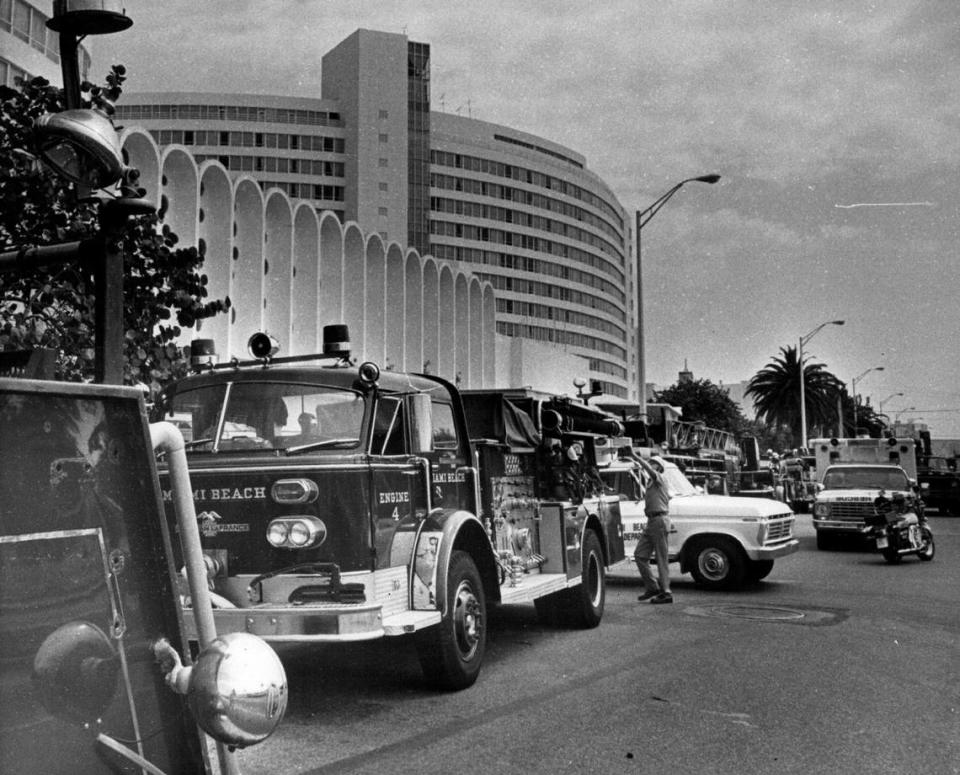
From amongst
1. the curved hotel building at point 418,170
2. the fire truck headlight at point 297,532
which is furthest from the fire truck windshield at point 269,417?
the curved hotel building at point 418,170

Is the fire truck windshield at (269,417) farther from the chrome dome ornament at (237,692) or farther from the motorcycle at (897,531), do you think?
the motorcycle at (897,531)

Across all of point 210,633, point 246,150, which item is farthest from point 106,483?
point 246,150

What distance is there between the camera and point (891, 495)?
1980cm

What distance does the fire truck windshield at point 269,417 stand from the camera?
714 centimetres

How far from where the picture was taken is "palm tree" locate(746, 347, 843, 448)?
7181cm

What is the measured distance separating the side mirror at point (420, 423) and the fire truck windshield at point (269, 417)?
1.33ft

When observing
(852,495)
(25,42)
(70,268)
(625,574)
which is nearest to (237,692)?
(70,268)

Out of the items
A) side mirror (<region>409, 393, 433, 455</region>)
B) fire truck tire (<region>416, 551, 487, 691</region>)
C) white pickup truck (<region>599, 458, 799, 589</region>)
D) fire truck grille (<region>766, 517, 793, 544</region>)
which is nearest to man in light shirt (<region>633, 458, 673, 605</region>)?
white pickup truck (<region>599, 458, 799, 589</region>)

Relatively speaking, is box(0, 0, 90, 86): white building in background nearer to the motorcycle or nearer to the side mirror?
the motorcycle

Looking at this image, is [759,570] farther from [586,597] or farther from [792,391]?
[792,391]

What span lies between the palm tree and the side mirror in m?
67.3

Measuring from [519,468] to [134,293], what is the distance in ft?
13.4

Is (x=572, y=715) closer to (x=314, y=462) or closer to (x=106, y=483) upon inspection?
(x=314, y=462)

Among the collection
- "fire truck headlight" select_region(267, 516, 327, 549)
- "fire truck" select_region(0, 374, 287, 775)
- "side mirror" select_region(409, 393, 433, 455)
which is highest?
"side mirror" select_region(409, 393, 433, 455)
